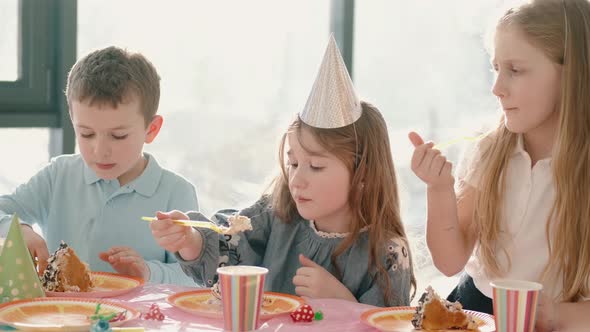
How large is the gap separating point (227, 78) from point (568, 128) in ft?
7.95

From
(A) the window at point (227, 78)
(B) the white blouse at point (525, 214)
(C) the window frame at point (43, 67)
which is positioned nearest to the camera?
(B) the white blouse at point (525, 214)

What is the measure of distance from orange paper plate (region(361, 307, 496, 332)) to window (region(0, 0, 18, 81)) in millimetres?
1621

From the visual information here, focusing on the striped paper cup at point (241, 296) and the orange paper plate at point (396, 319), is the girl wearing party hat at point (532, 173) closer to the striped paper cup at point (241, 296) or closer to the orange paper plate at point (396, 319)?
the orange paper plate at point (396, 319)

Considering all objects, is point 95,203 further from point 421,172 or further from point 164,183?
point 421,172

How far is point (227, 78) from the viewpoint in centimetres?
402

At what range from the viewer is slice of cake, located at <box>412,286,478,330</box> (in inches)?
55.8

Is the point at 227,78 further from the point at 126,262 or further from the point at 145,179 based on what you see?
the point at 126,262

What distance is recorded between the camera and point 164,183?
7.17 feet

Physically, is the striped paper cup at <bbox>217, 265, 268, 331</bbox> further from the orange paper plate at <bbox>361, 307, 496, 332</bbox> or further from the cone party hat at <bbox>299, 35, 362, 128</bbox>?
the cone party hat at <bbox>299, 35, 362, 128</bbox>

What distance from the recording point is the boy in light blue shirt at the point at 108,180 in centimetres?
202

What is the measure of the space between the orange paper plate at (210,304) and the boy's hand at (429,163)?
1.03ft

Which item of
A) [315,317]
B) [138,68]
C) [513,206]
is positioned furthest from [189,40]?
[315,317]

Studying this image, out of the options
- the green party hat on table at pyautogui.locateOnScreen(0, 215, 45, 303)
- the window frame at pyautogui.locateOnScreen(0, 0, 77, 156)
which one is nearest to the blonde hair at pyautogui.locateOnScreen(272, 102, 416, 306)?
the green party hat on table at pyautogui.locateOnScreen(0, 215, 45, 303)

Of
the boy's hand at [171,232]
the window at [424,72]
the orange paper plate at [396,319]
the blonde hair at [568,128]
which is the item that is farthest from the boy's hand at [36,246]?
the window at [424,72]
